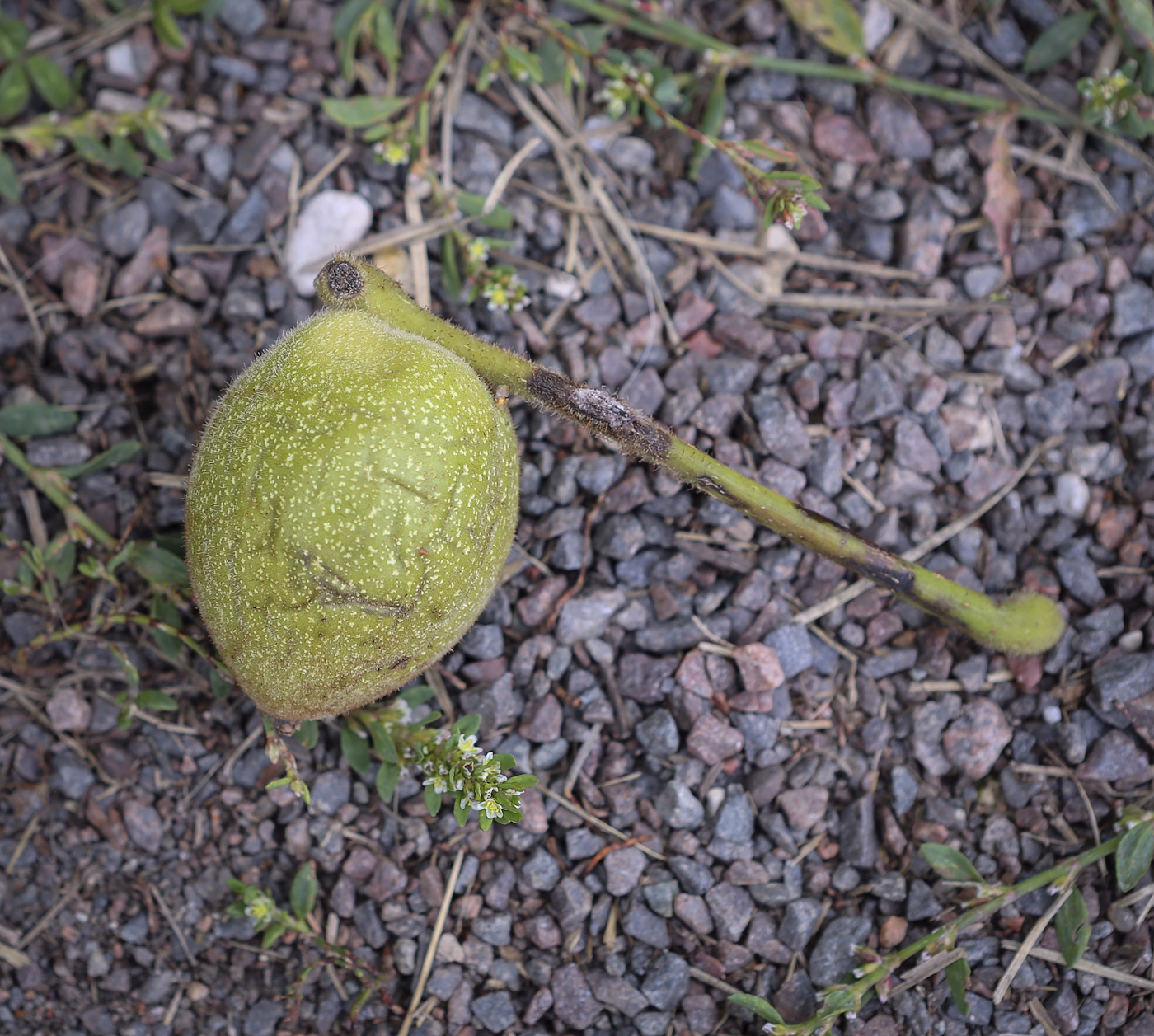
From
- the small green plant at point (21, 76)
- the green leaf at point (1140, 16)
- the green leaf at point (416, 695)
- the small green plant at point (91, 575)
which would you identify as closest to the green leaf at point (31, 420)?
the small green plant at point (91, 575)

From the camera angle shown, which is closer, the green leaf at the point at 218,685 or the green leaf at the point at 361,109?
the green leaf at the point at 218,685

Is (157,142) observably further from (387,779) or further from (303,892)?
(303,892)

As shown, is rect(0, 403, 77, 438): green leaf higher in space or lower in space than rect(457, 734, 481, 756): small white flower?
higher

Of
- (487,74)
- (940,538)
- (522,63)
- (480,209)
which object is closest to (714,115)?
(522,63)

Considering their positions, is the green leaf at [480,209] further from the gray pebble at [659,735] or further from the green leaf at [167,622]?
the gray pebble at [659,735]

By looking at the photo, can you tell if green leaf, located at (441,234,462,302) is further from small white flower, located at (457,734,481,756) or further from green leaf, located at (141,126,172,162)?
small white flower, located at (457,734,481,756)

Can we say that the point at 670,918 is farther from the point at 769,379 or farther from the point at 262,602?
the point at 769,379

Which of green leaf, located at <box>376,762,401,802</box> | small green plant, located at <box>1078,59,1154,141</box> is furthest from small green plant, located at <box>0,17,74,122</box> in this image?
small green plant, located at <box>1078,59,1154,141</box>
